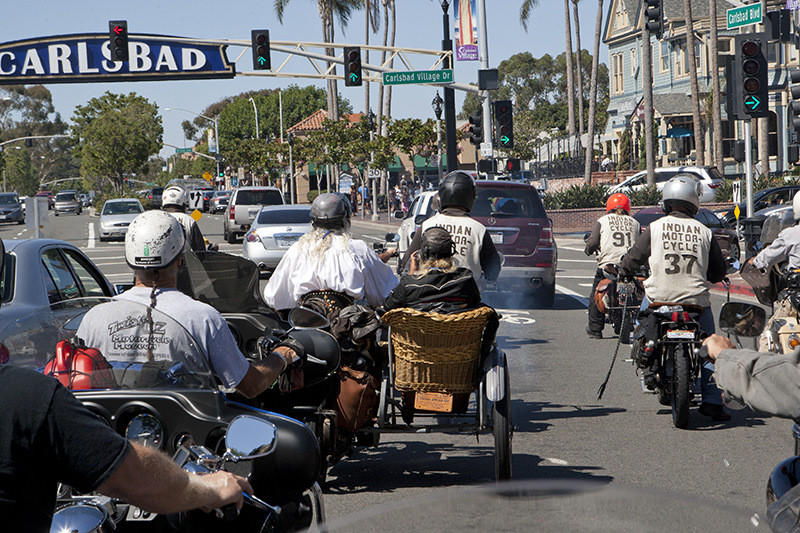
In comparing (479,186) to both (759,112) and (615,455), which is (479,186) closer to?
(759,112)

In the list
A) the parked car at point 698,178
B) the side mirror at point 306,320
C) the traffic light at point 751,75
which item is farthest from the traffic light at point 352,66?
the side mirror at point 306,320

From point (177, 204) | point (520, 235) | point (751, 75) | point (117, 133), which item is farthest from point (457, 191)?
point (117, 133)

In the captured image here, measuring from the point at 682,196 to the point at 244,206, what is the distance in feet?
85.1

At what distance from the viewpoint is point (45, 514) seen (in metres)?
2.20

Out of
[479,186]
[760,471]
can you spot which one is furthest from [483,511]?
[479,186]

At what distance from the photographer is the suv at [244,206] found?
32.2 meters

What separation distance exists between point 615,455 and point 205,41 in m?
26.3

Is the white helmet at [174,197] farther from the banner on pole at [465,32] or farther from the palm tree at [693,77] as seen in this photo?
the palm tree at [693,77]

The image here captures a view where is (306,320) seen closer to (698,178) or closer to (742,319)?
(742,319)

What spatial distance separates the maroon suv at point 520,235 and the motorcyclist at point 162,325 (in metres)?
10.6

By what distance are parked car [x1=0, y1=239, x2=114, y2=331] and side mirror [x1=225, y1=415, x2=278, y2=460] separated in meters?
3.51

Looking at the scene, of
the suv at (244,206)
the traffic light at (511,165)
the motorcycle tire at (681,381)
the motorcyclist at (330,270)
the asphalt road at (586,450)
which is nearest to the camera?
the asphalt road at (586,450)

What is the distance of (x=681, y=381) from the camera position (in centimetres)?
710

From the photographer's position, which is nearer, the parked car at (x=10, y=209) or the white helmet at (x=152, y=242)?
the white helmet at (x=152, y=242)
